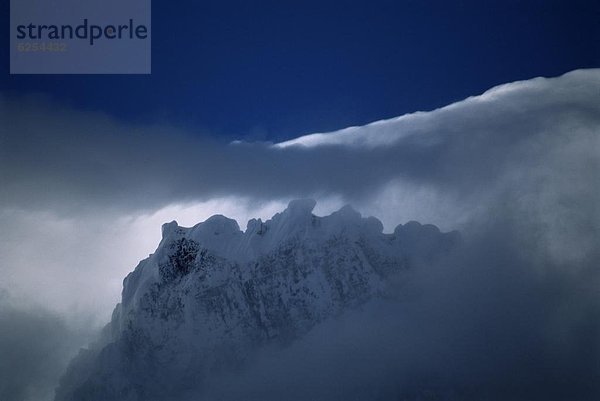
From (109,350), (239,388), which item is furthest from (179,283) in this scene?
(239,388)

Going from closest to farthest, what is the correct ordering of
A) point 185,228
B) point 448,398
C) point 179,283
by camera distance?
point 448,398 < point 179,283 < point 185,228

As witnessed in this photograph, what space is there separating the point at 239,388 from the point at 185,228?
205ft

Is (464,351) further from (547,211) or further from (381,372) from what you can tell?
(547,211)

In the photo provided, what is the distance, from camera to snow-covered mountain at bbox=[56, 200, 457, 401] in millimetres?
125250

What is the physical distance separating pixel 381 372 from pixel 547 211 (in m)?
75.5

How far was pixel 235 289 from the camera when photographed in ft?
445

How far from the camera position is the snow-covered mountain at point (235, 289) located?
12525cm

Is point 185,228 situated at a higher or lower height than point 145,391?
higher

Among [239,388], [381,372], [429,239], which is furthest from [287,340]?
[429,239]

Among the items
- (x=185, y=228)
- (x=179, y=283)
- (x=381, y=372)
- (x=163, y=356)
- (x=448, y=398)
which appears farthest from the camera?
(x=185, y=228)

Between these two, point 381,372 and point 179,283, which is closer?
point 381,372

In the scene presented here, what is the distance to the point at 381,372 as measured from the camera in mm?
115000

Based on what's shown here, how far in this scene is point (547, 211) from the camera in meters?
120

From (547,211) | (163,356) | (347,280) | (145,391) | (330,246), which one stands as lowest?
(145,391)
